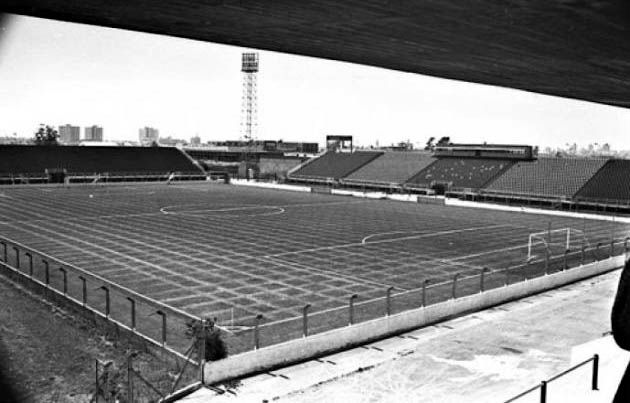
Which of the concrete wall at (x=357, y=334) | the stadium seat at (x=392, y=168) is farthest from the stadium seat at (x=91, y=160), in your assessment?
the concrete wall at (x=357, y=334)

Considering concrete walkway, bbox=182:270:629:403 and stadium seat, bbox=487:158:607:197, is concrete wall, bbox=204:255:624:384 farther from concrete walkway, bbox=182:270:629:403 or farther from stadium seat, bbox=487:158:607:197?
stadium seat, bbox=487:158:607:197

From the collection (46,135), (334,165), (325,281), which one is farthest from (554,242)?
(46,135)

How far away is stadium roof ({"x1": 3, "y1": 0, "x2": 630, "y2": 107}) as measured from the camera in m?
7.34

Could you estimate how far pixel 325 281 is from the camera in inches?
907

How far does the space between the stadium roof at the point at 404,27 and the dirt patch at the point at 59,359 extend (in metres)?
7.00

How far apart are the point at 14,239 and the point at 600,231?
111ft

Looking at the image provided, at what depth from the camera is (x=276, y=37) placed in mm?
9602

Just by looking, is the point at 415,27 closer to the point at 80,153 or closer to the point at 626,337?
the point at 626,337

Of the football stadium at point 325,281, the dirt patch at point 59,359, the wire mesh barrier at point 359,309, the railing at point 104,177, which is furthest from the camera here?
the railing at point 104,177

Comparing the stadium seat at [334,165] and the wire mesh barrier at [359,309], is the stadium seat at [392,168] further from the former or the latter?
the wire mesh barrier at [359,309]

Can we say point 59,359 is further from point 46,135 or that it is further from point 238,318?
point 46,135

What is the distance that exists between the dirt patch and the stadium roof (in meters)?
7.00

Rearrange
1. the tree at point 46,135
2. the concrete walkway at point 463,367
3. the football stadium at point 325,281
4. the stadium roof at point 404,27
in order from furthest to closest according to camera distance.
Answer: the tree at point 46,135
the concrete walkway at point 463,367
the football stadium at point 325,281
the stadium roof at point 404,27

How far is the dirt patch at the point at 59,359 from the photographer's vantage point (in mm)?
12141
